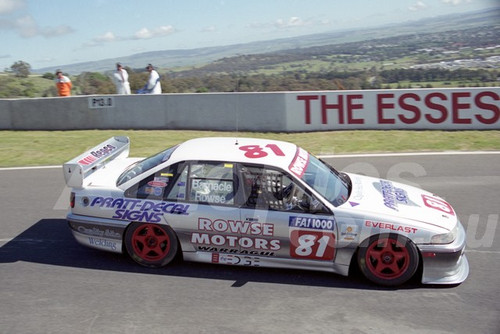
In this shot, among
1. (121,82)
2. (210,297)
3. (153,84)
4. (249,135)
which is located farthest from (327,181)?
(121,82)

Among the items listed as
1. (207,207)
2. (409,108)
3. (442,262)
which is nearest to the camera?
(442,262)

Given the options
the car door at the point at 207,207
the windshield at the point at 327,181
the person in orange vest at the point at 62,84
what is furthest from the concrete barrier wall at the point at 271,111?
the car door at the point at 207,207

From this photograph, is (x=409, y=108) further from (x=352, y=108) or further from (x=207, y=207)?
(x=207, y=207)

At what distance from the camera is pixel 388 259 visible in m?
5.55

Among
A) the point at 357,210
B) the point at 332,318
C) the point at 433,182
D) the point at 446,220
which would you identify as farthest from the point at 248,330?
the point at 433,182

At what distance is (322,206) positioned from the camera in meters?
5.64

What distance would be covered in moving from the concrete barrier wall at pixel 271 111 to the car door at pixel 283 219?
7819 mm

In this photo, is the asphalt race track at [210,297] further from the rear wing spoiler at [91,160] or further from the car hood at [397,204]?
the rear wing spoiler at [91,160]

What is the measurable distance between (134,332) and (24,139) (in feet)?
34.1

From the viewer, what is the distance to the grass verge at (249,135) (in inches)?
467

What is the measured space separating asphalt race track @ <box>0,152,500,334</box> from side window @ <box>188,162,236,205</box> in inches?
32.2

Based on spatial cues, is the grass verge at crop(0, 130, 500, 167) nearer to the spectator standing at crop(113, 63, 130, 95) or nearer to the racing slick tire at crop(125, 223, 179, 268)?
the spectator standing at crop(113, 63, 130, 95)

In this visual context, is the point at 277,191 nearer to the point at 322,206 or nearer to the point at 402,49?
the point at 322,206

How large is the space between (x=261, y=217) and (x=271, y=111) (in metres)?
8.29
